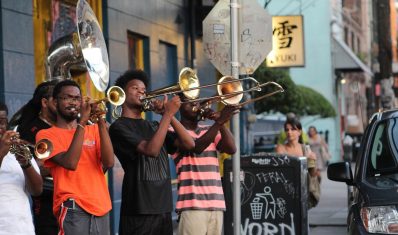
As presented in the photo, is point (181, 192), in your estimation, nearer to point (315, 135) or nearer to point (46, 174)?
point (46, 174)

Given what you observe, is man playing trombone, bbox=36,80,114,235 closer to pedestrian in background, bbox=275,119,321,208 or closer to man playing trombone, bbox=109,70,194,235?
man playing trombone, bbox=109,70,194,235

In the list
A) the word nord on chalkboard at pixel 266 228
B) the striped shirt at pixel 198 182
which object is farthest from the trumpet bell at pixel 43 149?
the word nord on chalkboard at pixel 266 228

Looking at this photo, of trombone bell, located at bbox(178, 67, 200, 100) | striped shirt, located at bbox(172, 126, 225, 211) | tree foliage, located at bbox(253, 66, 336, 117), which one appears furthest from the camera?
tree foliage, located at bbox(253, 66, 336, 117)

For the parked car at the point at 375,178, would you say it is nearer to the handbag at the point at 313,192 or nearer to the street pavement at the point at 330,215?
the handbag at the point at 313,192

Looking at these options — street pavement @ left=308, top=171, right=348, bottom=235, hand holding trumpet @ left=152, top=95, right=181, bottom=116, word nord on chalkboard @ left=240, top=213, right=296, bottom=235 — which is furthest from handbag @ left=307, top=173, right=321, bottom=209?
hand holding trumpet @ left=152, top=95, right=181, bottom=116

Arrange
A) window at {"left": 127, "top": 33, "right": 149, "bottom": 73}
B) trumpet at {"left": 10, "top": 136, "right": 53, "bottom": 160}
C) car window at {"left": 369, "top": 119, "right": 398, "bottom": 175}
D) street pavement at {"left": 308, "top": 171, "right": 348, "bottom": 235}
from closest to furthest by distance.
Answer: trumpet at {"left": 10, "top": 136, "right": 53, "bottom": 160}, car window at {"left": 369, "top": 119, "right": 398, "bottom": 175}, window at {"left": 127, "top": 33, "right": 149, "bottom": 73}, street pavement at {"left": 308, "top": 171, "right": 348, "bottom": 235}

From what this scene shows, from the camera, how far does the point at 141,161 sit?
5.80 meters

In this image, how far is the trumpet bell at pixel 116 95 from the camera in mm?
5618

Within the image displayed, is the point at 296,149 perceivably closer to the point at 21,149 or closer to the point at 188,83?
the point at 188,83

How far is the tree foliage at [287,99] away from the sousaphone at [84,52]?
679 inches

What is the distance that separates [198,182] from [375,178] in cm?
143

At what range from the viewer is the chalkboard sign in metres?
8.50

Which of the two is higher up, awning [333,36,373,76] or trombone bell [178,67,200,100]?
awning [333,36,373,76]

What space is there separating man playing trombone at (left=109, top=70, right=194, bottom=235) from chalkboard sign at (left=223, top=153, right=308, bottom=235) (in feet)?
8.78
